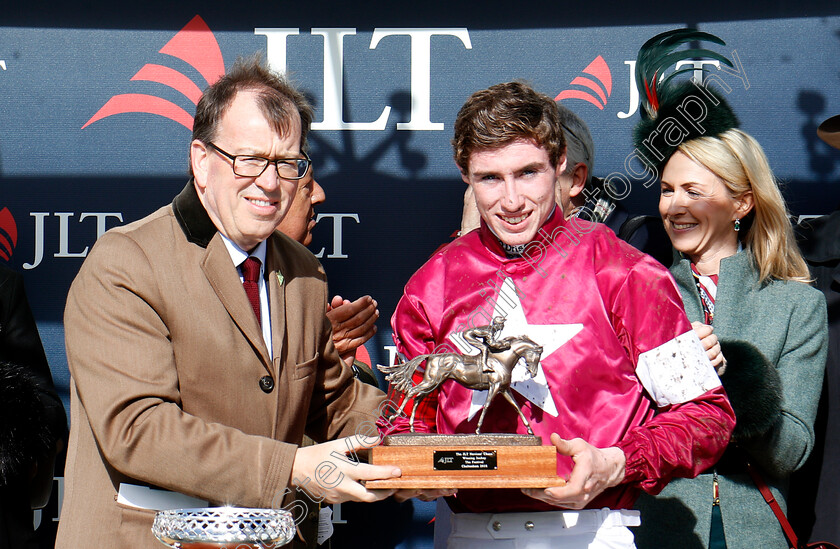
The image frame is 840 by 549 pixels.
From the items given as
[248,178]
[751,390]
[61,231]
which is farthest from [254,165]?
[61,231]

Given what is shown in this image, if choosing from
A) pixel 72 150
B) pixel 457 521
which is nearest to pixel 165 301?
pixel 457 521

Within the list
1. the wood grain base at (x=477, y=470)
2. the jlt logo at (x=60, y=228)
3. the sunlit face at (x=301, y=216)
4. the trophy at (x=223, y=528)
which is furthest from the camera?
the jlt logo at (x=60, y=228)

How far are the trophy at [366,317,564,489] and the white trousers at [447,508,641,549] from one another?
0.22 meters

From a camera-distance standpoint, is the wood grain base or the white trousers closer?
the wood grain base

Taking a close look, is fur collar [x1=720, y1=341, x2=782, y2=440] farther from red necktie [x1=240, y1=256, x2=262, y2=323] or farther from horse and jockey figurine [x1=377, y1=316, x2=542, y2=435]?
red necktie [x1=240, y1=256, x2=262, y2=323]

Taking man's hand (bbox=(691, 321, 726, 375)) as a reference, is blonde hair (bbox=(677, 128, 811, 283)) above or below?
above

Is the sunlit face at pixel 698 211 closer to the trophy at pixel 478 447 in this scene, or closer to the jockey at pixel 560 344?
the jockey at pixel 560 344

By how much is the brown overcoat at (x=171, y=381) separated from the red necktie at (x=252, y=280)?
0.04 metres

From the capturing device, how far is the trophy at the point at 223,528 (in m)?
1.79

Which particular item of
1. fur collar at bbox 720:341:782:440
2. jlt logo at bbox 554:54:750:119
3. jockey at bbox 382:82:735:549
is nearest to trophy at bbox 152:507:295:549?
jockey at bbox 382:82:735:549

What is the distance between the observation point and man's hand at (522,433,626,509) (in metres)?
2.05

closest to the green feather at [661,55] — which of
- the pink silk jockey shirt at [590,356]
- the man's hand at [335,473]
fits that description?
the pink silk jockey shirt at [590,356]

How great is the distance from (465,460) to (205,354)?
641 millimetres

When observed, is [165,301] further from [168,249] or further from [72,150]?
[72,150]
